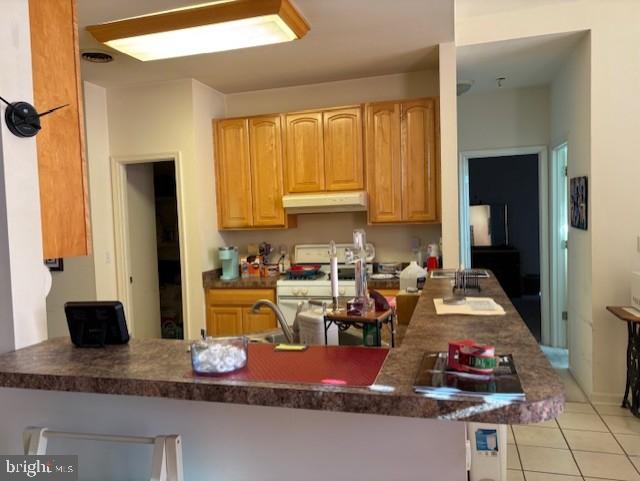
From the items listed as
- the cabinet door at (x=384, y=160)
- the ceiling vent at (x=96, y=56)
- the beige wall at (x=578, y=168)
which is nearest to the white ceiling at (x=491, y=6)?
the beige wall at (x=578, y=168)

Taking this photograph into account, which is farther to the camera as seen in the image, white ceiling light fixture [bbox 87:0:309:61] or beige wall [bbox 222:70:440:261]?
beige wall [bbox 222:70:440:261]

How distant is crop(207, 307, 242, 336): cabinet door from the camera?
405 centimetres

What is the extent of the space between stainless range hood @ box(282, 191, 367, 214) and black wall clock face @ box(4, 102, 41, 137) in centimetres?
262

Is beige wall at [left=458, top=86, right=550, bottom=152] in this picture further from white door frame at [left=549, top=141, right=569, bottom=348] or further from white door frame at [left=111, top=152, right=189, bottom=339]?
white door frame at [left=111, top=152, right=189, bottom=339]

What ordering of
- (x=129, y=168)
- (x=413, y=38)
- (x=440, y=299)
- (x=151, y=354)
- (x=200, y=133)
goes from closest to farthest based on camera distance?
(x=151, y=354), (x=440, y=299), (x=413, y=38), (x=200, y=133), (x=129, y=168)

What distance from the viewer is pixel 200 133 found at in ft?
→ 13.3

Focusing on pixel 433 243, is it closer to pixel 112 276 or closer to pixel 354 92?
pixel 354 92

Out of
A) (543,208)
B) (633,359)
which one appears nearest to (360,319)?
(633,359)

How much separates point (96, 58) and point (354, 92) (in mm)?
2099

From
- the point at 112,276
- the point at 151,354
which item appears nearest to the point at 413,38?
the point at 151,354

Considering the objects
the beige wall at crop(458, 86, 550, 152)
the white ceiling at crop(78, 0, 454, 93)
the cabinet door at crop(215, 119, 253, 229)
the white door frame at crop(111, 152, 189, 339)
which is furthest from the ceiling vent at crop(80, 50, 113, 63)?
the beige wall at crop(458, 86, 550, 152)

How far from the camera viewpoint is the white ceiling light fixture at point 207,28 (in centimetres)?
248

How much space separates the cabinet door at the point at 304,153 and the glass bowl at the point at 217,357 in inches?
117

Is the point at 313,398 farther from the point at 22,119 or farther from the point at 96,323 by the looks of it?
the point at 22,119
